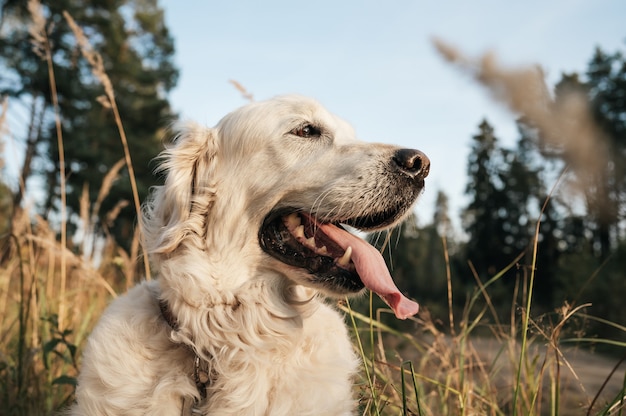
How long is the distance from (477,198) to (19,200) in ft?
13.8

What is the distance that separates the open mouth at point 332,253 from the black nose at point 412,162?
20 cm

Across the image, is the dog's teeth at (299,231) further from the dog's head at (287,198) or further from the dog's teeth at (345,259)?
the dog's teeth at (345,259)

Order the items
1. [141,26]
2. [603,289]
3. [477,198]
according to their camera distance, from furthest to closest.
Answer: [141,26] → [603,289] → [477,198]

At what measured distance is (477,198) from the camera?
5.55m

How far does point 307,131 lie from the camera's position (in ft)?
8.47

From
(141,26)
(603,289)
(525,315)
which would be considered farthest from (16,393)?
(141,26)

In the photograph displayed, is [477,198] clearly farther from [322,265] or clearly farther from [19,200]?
[19,200]

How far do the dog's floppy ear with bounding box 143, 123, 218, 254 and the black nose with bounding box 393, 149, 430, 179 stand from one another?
86 cm

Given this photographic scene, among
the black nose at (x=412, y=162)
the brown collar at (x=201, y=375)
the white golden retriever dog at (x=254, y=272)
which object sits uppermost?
the black nose at (x=412, y=162)

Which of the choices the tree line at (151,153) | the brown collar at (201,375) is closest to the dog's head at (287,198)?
the brown collar at (201,375)

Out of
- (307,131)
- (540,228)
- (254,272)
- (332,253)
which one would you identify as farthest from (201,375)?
(540,228)

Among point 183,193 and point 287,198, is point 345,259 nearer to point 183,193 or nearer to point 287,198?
point 287,198

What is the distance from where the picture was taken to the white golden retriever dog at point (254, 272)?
209cm

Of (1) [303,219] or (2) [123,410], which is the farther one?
(1) [303,219]
